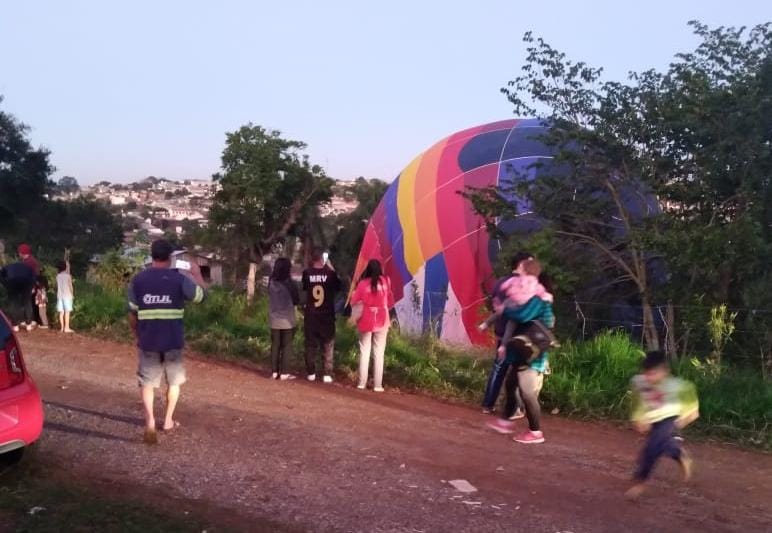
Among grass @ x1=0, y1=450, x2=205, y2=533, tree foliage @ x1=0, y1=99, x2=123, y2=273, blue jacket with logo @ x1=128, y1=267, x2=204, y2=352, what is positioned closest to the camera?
grass @ x1=0, y1=450, x2=205, y2=533

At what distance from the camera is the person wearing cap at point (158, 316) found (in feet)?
22.1

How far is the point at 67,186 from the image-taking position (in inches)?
2206

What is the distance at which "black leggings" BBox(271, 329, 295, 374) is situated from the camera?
10.3 metres

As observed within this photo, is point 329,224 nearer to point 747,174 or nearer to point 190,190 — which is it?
point 747,174

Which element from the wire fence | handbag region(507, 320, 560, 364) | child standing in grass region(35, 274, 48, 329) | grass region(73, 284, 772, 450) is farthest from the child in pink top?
child standing in grass region(35, 274, 48, 329)

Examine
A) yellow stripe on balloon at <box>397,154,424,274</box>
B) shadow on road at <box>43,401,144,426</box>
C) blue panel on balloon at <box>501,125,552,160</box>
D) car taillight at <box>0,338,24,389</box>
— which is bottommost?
shadow on road at <box>43,401,144,426</box>

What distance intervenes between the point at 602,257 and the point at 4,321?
1150cm

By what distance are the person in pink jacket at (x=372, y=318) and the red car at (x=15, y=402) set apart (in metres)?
4.33

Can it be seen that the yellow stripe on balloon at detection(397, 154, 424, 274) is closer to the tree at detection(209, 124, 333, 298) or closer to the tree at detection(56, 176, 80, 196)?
the tree at detection(209, 124, 333, 298)

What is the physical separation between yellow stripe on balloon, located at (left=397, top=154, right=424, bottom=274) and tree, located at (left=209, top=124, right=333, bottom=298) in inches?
621

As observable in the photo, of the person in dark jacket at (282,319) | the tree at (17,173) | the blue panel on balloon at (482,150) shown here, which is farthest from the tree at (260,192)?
the person in dark jacket at (282,319)

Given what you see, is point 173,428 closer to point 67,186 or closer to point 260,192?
point 260,192


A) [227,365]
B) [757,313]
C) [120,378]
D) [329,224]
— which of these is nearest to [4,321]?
[120,378]

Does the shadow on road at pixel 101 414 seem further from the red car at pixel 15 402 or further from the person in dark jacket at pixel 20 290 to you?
the person in dark jacket at pixel 20 290
